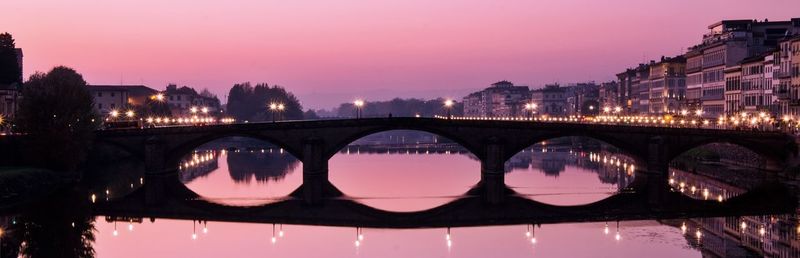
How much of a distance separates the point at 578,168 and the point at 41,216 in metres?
57.3

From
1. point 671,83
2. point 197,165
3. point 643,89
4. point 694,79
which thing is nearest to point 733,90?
point 694,79

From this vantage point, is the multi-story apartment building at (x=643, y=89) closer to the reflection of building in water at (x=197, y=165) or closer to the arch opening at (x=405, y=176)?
the arch opening at (x=405, y=176)

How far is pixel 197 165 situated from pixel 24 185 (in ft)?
117

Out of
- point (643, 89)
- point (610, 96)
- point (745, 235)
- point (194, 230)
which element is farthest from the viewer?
point (610, 96)

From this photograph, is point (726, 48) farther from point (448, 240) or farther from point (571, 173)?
point (448, 240)

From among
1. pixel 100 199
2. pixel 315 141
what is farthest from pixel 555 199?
pixel 100 199

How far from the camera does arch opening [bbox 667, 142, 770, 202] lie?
68625mm

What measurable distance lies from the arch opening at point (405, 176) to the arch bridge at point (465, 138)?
11.3ft

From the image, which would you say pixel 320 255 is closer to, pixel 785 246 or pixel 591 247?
A: pixel 591 247

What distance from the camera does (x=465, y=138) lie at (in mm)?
81562

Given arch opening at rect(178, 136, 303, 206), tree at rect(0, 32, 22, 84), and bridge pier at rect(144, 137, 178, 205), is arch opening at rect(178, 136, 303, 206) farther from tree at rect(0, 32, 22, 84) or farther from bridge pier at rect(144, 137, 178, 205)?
tree at rect(0, 32, 22, 84)

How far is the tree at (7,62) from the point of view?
338 feet

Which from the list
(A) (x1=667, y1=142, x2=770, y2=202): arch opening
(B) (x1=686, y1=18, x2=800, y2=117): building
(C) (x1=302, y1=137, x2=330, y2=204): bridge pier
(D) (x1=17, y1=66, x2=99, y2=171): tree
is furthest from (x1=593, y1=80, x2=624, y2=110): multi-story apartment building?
(D) (x1=17, y1=66, x2=99, y2=171): tree

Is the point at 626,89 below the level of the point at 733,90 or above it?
above
